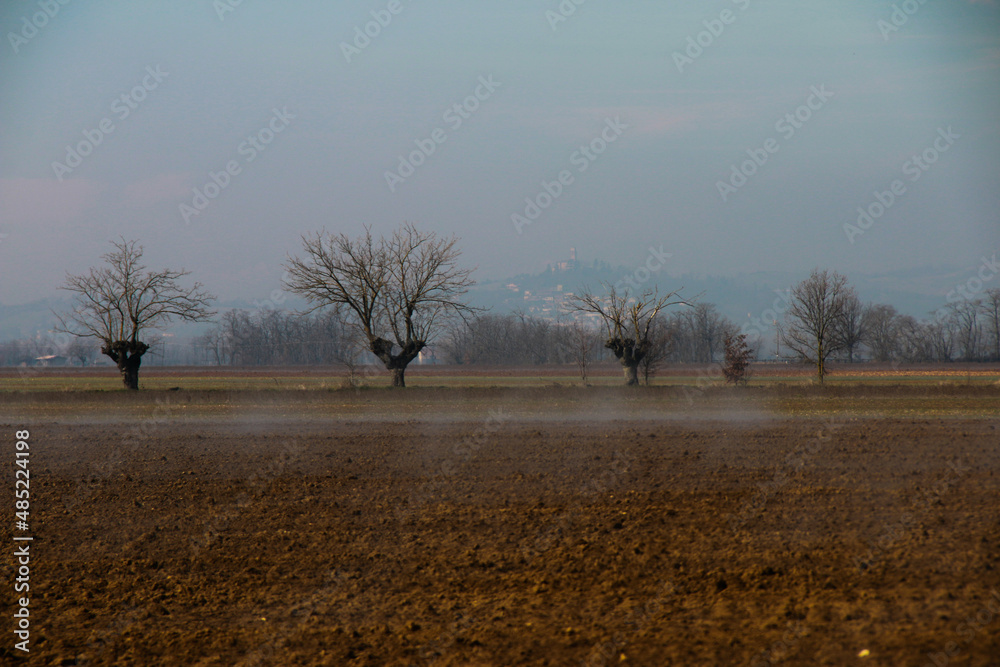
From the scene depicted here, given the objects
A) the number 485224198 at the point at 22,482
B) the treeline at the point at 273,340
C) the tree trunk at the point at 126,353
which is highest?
the treeline at the point at 273,340

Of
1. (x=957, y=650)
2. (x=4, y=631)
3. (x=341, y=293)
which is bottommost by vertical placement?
(x=4, y=631)

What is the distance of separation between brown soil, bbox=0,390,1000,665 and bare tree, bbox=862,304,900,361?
91.5 metres

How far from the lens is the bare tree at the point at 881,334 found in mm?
95188

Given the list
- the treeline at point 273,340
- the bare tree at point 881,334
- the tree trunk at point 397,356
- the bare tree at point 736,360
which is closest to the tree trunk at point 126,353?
the tree trunk at point 397,356

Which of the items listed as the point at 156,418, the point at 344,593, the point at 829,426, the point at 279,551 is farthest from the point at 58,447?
the point at 829,426

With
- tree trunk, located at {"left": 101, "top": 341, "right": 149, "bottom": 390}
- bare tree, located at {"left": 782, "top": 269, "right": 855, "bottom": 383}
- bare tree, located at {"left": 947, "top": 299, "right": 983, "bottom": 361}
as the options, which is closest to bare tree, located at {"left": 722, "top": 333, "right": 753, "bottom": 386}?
bare tree, located at {"left": 782, "top": 269, "right": 855, "bottom": 383}

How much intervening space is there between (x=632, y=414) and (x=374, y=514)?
13.1 meters

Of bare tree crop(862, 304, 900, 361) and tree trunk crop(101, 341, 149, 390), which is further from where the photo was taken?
bare tree crop(862, 304, 900, 361)

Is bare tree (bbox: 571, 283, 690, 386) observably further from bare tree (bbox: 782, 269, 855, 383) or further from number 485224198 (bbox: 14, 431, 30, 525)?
number 485224198 (bbox: 14, 431, 30, 525)

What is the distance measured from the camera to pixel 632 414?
2139 cm

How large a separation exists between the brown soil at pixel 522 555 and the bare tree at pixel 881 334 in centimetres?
9147

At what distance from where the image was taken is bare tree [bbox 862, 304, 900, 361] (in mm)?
95188

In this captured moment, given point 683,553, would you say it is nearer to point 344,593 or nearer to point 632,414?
point 344,593

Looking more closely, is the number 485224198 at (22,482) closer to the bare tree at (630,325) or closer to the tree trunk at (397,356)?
the tree trunk at (397,356)
